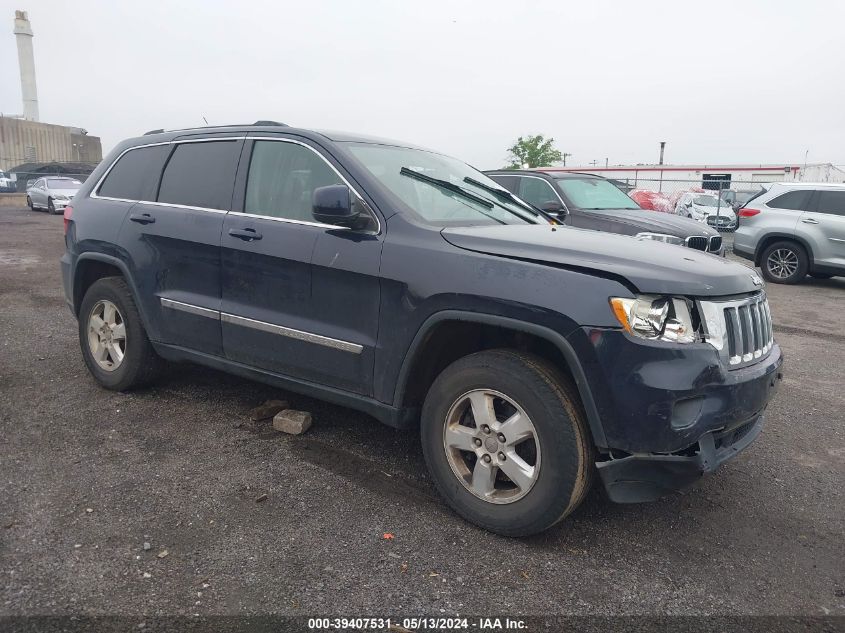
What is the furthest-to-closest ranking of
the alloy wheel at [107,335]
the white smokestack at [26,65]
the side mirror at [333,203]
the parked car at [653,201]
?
the white smokestack at [26,65]
the parked car at [653,201]
the alloy wheel at [107,335]
the side mirror at [333,203]

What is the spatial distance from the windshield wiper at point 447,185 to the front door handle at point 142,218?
5.72ft

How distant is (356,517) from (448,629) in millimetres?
860

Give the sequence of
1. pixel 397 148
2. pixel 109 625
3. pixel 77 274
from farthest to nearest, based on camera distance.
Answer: pixel 77 274, pixel 397 148, pixel 109 625

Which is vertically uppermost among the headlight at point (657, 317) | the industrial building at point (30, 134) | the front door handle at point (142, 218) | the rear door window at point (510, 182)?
the industrial building at point (30, 134)

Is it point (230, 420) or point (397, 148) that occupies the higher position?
point (397, 148)

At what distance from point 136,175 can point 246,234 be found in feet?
4.68

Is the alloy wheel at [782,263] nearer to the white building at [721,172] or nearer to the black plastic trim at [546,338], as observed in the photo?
the black plastic trim at [546,338]

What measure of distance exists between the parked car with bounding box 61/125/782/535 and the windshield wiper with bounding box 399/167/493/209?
0.07ft

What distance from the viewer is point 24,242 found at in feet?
48.4

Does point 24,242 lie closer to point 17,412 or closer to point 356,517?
point 17,412

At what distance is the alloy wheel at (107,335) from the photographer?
457 cm

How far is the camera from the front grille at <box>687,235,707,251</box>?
335 inches

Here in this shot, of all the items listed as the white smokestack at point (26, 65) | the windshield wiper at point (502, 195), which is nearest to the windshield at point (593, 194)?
the windshield wiper at point (502, 195)

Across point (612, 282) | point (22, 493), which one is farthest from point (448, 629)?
point (22, 493)
